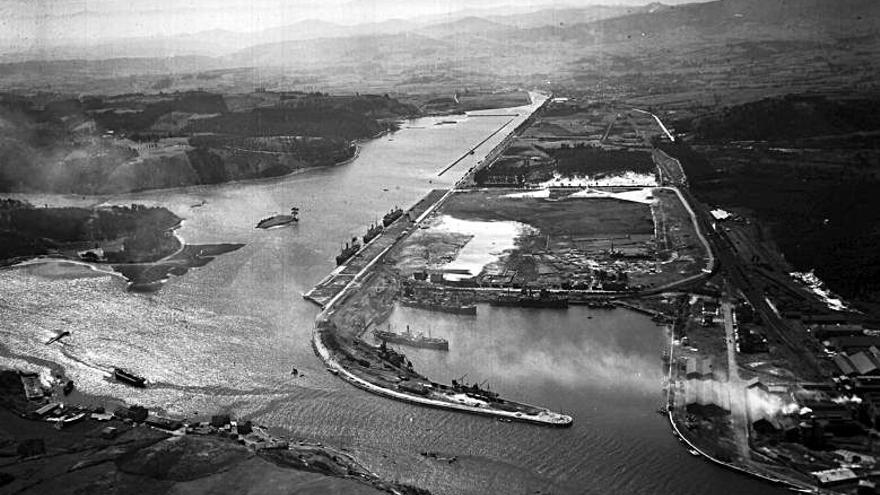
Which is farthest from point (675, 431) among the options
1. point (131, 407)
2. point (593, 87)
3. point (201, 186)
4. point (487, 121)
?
point (593, 87)

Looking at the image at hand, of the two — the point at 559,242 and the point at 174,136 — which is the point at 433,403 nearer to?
the point at 559,242

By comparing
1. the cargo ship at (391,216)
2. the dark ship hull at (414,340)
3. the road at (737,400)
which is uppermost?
the cargo ship at (391,216)

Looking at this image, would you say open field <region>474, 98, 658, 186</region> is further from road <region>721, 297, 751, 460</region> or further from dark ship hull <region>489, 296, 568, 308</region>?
road <region>721, 297, 751, 460</region>

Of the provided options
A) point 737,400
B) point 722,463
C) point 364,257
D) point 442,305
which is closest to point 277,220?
point 364,257

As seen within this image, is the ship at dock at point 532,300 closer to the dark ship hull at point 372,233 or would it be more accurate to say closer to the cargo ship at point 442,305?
the cargo ship at point 442,305

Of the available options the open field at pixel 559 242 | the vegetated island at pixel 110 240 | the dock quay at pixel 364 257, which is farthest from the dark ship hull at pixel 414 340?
the vegetated island at pixel 110 240

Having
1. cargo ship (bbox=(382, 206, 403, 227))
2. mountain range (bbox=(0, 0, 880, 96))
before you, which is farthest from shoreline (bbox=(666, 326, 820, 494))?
mountain range (bbox=(0, 0, 880, 96))
